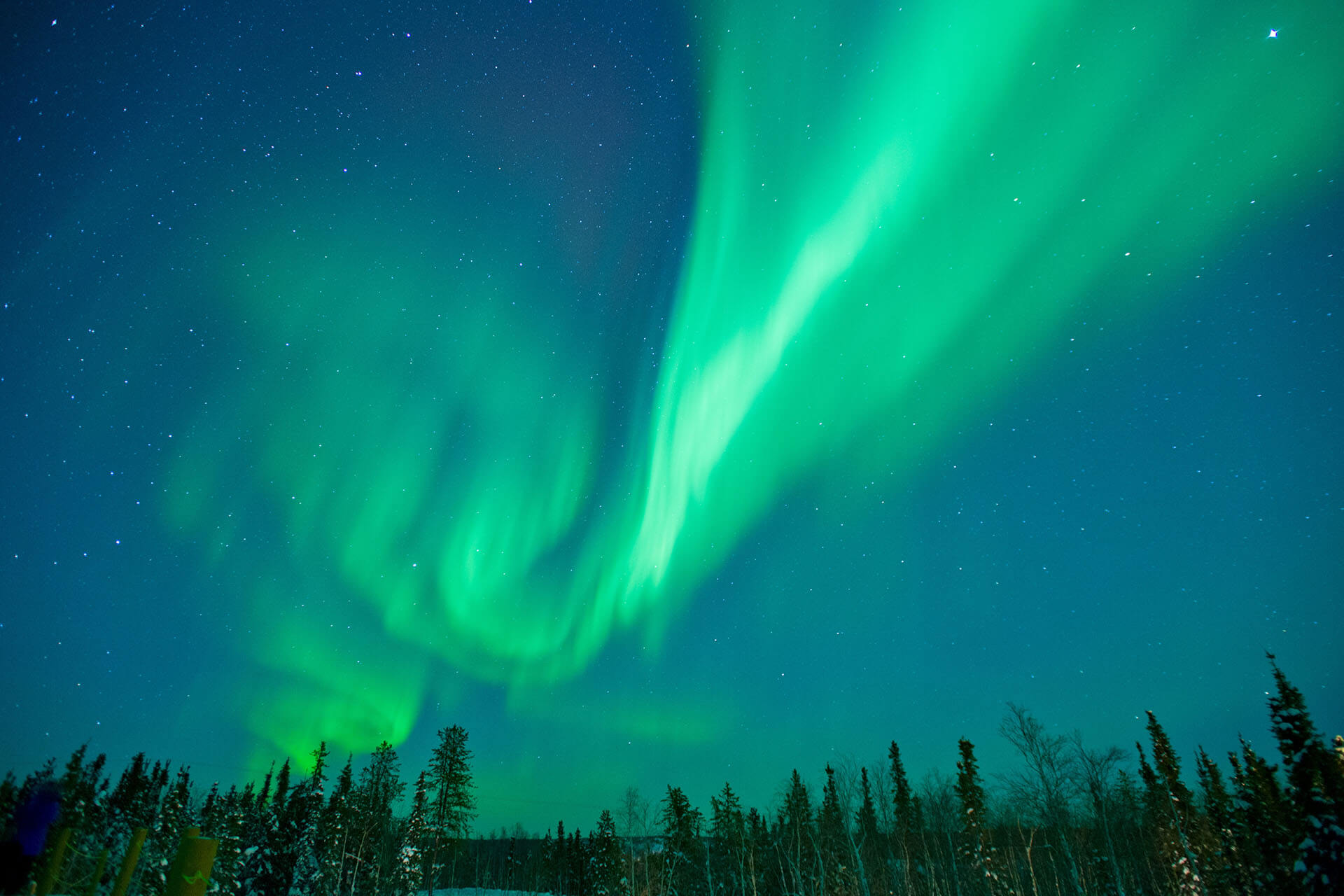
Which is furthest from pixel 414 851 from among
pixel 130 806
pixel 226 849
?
pixel 130 806

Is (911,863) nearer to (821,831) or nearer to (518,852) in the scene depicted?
(821,831)

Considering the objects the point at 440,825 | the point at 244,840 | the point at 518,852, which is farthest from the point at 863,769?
the point at 518,852

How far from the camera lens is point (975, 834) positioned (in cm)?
5497

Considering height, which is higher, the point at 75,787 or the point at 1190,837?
the point at 75,787

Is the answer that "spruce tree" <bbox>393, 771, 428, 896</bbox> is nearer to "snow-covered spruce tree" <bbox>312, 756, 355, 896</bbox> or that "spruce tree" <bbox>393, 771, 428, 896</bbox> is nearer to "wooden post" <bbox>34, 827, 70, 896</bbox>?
"snow-covered spruce tree" <bbox>312, 756, 355, 896</bbox>

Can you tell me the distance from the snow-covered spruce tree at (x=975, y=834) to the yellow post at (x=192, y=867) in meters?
57.7

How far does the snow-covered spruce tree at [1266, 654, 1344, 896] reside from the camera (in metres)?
28.8

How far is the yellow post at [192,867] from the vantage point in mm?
3547

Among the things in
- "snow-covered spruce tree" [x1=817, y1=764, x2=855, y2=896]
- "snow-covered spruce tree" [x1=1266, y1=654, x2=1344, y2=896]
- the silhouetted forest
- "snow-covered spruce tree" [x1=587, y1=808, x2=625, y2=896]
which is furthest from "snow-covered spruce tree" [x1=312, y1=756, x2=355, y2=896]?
"snow-covered spruce tree" [x1=1266, y1=654, x2=1344, y2=896]

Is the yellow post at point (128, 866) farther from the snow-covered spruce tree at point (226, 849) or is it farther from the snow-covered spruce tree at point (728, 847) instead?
the snow-covered spruce tree at point (728, 847)

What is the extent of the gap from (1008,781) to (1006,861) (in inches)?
1102

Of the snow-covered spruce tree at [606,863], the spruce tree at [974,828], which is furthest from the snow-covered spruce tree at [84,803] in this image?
the spruce tree at [974,828]

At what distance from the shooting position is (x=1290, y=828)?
118 feet

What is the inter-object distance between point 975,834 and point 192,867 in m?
65.3
